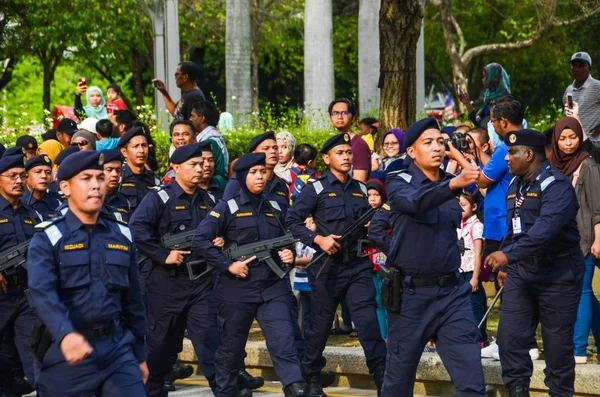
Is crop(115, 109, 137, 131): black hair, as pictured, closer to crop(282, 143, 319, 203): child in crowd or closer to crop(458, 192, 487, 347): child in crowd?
crop(282, 143, 319, 203): child in crowd

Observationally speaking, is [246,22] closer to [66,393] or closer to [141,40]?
[66,393]

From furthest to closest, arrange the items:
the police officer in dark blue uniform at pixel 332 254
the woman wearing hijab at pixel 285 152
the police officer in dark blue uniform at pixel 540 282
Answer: the woman wearing hijab at pixel 285 152 → the police officer in dark blue uniform at pixel 332 254 → the police officer in dark blue uniform at pixel 540 282

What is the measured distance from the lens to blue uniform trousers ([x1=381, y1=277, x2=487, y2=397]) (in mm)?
7965

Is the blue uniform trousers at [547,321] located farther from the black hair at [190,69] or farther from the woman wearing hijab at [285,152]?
the black hair at [190,69]

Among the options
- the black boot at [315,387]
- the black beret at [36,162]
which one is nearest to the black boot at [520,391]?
the black boot at [315,387]

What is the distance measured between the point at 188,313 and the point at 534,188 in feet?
10.6

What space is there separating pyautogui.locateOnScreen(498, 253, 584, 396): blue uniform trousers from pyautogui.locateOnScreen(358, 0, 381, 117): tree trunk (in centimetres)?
1303

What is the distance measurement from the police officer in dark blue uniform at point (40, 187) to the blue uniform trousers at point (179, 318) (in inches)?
67.8

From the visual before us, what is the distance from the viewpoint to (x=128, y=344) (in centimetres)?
714

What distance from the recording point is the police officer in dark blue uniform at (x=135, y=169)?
39.0ft

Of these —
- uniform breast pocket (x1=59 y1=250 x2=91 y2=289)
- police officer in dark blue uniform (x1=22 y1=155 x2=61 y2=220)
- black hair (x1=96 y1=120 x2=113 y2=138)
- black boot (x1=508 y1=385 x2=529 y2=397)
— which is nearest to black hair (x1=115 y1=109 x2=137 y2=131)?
black hair (x1=96 y1=120 x2=113 y2=138)

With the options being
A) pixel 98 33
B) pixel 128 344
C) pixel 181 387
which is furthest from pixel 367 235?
pixel 98 33

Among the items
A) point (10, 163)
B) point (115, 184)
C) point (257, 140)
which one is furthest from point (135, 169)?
point (10, 163)

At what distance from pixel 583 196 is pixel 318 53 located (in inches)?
525
